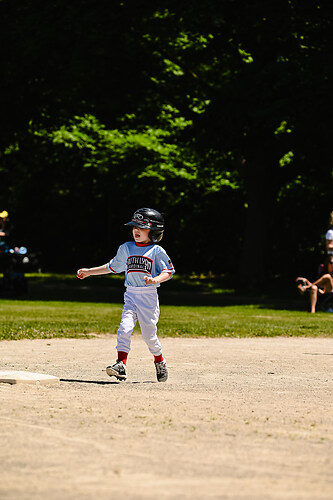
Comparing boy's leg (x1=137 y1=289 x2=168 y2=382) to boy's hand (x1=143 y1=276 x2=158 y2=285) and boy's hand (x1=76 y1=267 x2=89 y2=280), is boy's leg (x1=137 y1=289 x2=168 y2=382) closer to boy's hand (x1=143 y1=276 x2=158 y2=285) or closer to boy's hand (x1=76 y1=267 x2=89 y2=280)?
boy's hand (x1=143 y1=276 x2=158 y2=285)

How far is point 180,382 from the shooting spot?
30.6ft

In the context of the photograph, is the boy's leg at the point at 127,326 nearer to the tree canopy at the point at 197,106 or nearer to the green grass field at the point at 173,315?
the green grass field at the point at 173,315

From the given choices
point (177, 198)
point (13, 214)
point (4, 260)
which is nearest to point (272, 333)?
point (4, 260)

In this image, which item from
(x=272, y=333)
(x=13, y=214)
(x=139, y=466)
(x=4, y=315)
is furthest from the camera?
(x=13, y=214)

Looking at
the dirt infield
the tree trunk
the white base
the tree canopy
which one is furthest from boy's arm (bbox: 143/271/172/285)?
the tree trunk

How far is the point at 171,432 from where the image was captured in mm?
6492

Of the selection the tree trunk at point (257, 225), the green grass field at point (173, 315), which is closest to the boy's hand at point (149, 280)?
the green grass field at point (173, 315)

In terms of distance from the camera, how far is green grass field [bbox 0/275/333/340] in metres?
15.0

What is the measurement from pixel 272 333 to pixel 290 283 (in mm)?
15055

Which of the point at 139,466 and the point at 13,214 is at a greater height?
the point at 13,214

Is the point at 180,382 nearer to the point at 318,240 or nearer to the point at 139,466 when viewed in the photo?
the point at 139,466

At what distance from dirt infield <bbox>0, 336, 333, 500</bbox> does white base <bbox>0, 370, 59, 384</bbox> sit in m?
0.13

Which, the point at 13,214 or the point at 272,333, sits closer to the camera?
the point at 272,333

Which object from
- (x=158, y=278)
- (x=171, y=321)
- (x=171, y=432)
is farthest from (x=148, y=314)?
(x=171, y=321)
